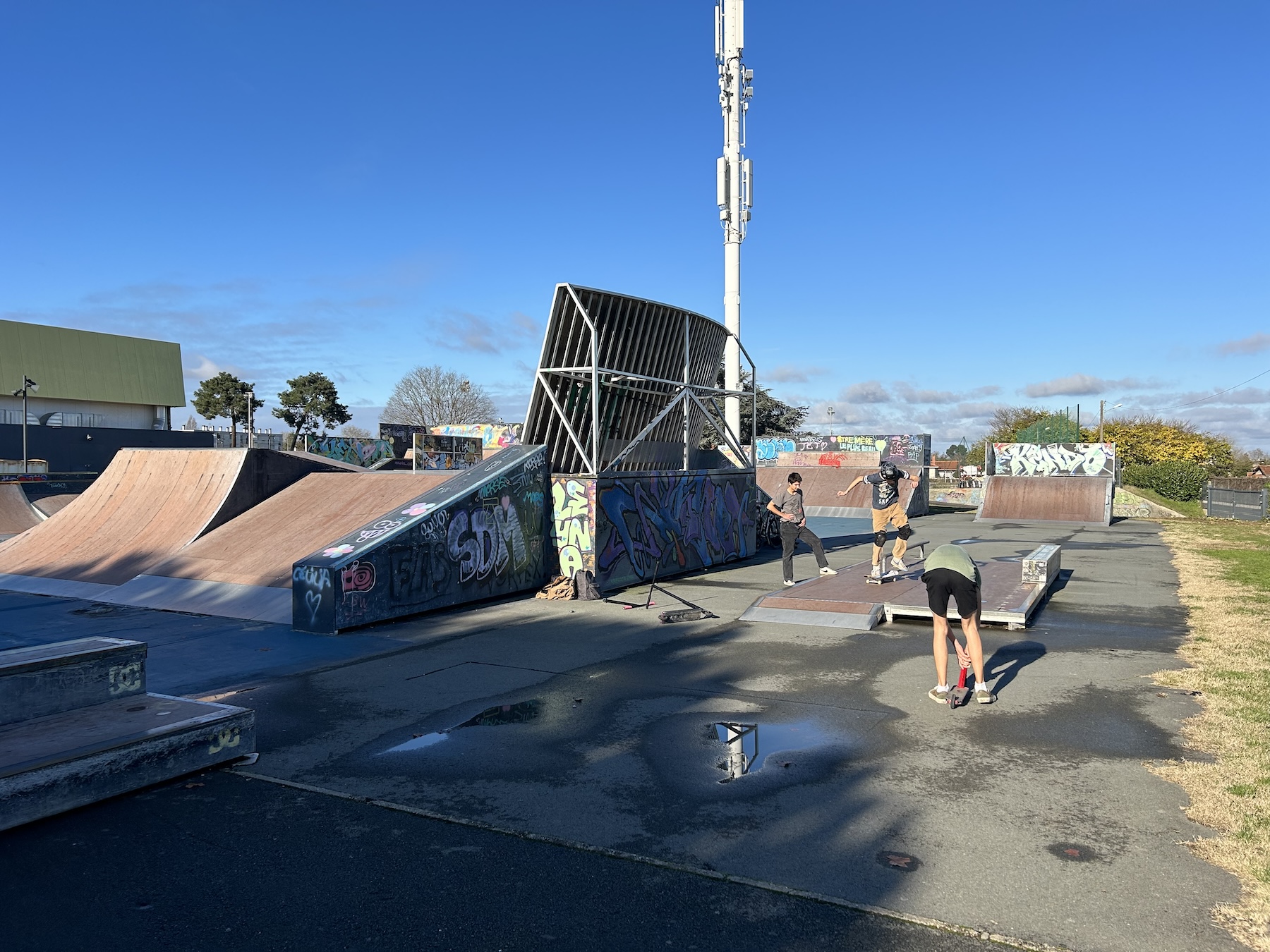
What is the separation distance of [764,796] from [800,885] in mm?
1088

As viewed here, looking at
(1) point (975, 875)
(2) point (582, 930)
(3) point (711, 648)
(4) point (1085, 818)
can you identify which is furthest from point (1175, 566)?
(2) point (582, 930)

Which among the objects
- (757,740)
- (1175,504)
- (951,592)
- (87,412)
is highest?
(87,412)

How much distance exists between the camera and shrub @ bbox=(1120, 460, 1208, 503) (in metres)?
45.1

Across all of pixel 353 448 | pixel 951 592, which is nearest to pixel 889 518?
pixel 951 592

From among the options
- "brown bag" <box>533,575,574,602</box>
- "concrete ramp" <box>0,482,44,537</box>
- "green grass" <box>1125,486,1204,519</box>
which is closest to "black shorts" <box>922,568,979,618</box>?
"brown bag" <box>533,575,574,602</box>

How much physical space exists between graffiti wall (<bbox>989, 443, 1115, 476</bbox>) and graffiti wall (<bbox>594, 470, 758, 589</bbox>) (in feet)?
69.8

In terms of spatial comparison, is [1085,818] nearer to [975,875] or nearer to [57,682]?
[975,875]

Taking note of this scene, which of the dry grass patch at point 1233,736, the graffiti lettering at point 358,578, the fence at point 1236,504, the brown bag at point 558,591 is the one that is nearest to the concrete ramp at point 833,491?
the fence at point 1236,504

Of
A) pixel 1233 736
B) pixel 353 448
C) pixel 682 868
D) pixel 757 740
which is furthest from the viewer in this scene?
pixel 353 448

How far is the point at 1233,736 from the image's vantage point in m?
5.92

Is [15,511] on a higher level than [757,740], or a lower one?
higher

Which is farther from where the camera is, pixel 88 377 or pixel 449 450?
pixel 88 377

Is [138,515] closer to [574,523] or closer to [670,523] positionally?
[574,523]

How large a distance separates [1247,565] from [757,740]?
15584mm
